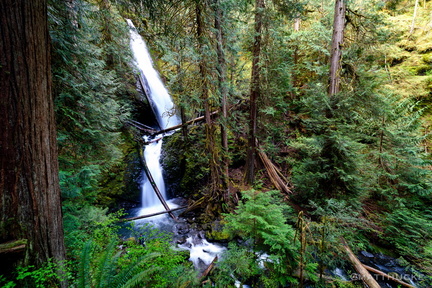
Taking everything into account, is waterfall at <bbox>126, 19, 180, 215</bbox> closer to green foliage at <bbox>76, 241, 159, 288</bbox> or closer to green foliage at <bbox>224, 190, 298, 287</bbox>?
green foliage at <bbox>224, 190, 298, 287</bbox>

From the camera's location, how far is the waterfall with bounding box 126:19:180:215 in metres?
9.15

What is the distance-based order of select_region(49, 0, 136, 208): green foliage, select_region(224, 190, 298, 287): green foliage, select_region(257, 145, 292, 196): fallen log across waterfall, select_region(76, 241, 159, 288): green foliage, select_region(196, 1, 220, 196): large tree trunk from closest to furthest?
select_region(76, 241, 159, 288): green foliage → select_region(224, 190, 298, 287): green foliage → select_region(49, 0, 136, 208): green foliage → select_region(196, 1, 220, 196): large tree trunk → select_region(257, 145, 292, 196): fallen log across waterfall

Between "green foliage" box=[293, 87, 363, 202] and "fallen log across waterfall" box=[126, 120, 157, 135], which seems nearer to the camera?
"green foliage" box=[293, 87, 363, 202]

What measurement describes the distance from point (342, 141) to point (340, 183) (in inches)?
58.1

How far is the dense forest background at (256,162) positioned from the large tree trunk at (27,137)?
0.42 m

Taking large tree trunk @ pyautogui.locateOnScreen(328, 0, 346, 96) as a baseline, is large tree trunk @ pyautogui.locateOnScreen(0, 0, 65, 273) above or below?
below

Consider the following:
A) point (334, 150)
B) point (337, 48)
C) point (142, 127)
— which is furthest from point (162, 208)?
point (337, 48)

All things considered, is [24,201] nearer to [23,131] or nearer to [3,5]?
[23,131]

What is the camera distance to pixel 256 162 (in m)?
8.94

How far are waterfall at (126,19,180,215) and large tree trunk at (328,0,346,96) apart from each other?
6022 millimetres

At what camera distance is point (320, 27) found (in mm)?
8617

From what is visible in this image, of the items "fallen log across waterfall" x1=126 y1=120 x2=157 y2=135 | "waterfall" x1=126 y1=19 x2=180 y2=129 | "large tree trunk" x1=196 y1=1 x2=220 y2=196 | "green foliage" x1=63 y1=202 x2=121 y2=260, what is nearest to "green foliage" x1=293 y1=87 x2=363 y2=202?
"large tree trunk" x1=196 y1=1 x2=220 y2=196

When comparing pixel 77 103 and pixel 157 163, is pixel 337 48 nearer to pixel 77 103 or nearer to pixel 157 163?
pixel 77 103

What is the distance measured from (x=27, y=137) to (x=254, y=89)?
6.71m
